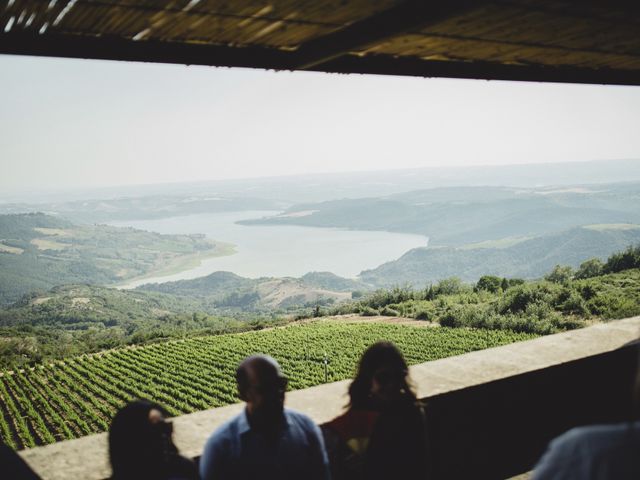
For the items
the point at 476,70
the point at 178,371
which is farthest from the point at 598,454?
the point at 178,371

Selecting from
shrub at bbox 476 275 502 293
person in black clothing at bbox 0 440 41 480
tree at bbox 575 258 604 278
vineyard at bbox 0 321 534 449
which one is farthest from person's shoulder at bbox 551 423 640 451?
tree at bbox 575 258 604 278

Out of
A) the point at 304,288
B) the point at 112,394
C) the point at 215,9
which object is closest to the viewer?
the point at 215,9

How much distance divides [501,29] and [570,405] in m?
2.14

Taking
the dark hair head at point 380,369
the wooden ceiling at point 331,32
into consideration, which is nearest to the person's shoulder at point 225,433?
the dark hair head at point 380,369

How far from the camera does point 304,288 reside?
17275 centimetres

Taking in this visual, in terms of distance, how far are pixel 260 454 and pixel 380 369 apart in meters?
0.51

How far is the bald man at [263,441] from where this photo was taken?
5.63 ft

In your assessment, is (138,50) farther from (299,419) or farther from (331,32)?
(299,419)

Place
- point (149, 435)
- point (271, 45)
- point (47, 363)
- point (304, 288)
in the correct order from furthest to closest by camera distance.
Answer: point (304, 288) → point (47, 363) → point (271, 45) → point (149, 435)

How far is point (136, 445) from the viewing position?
154 centimetres

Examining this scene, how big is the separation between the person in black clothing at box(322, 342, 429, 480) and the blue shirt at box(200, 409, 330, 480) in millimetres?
203

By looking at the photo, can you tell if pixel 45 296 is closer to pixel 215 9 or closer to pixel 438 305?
pixel 438 305

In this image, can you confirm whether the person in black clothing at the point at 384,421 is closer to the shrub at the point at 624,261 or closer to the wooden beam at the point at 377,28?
the wooden beam at the point at 377,28

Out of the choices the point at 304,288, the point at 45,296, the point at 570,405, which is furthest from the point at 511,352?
the point at 304,288
